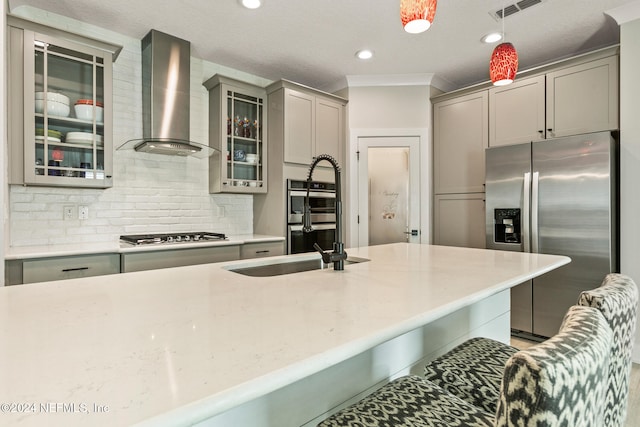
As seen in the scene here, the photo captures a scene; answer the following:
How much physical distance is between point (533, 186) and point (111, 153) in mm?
3504

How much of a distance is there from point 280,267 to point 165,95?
2.12 metres

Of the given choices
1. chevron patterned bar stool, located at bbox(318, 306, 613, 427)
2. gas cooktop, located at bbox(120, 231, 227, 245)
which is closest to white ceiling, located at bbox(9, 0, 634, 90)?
gas cooktop, located at bbox(120, 231, 227, 245)

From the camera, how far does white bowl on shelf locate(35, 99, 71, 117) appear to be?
2.44 meters

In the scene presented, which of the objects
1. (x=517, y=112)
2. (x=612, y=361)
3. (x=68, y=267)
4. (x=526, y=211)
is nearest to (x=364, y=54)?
(x=517, y=112)

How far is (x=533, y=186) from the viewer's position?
3.03 meters

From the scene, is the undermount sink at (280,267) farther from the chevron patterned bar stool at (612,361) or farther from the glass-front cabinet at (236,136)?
the glass-front cabinet at (236,136)

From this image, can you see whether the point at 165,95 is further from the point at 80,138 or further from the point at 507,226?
the point at 507,226

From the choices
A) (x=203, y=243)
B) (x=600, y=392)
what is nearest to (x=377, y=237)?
(x=203, y=243)

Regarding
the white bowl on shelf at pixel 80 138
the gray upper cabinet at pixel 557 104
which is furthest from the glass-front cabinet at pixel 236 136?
the gray upper cabinet at pixel 557 104

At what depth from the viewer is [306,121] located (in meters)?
3.78

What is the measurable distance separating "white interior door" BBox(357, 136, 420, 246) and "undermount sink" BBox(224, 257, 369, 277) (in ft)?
7.29

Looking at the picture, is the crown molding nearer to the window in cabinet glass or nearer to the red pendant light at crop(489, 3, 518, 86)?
the red pendant light at crop(489, 3, 518, 86)

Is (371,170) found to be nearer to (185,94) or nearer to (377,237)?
(377,237)

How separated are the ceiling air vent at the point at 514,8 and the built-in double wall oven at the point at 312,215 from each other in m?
2.05
